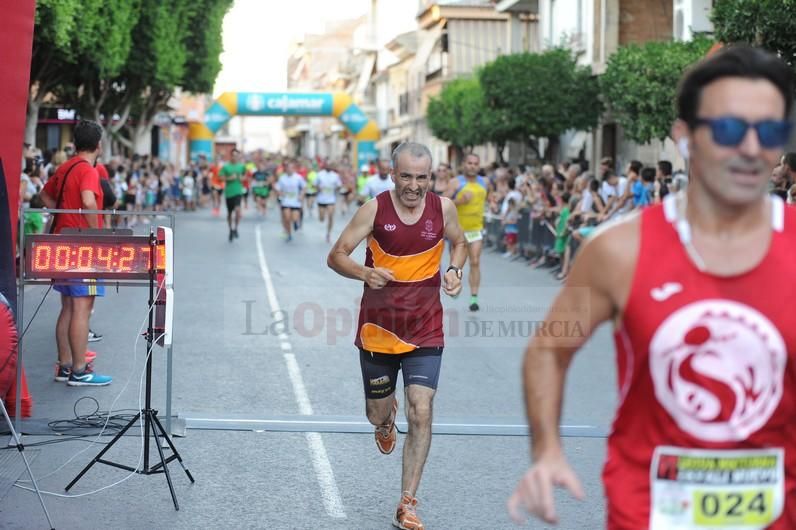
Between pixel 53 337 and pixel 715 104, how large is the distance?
36.8ft

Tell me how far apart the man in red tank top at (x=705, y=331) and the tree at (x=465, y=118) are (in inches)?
1386

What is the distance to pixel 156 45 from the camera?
44594 mm

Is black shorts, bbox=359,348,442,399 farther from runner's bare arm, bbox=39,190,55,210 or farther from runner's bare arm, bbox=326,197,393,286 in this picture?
runner's bare arm, bbox=39,190,55,210

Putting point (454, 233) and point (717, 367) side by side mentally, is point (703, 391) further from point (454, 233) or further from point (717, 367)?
point (454, 233)

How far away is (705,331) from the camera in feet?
9.82

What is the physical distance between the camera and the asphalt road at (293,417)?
6684 millimetres

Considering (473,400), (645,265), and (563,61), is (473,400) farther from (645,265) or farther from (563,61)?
(563,61)

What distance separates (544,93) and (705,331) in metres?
33.8

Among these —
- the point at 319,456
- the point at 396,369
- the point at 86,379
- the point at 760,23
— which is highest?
the point at 760,23

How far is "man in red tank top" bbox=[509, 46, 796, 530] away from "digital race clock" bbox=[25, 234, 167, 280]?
4.95 metres

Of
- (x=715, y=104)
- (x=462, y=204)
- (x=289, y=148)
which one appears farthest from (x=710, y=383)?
(x=289, y=148)

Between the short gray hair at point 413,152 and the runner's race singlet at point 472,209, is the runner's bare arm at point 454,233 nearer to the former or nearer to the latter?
the short gray hair at point 413,152

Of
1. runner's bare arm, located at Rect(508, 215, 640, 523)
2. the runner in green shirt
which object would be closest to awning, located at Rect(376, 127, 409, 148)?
the runner in green shirt

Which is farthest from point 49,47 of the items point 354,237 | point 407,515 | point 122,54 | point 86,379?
point 407,515
